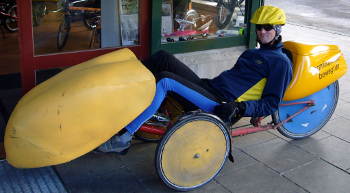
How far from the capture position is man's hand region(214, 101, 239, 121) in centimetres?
261

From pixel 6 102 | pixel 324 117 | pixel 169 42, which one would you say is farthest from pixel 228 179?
pixel 6 102

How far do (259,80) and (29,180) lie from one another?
2.15m

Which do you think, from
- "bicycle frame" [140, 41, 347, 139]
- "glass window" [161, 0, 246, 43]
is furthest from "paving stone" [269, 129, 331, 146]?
"glass window" [161, 0, 246, 43]

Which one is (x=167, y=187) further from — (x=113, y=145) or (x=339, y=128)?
(x=339, y=128)

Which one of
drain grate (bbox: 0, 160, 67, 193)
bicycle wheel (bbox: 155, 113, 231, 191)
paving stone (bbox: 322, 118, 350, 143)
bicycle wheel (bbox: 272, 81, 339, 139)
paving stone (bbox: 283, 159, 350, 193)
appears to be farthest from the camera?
paving stone (bbox: 322, 118, 350, 143)

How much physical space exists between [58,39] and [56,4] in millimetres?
387

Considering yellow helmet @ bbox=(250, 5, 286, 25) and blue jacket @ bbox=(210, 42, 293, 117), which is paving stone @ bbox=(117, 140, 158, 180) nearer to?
blue jacket @ bbox=(210, 42, 293, 117)

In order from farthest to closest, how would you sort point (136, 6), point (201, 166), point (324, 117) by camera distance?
1. point (136, 6)
2. point (324, 117)
3. point (201, 166)

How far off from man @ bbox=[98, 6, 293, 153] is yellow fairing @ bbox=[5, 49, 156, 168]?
0.20 metres

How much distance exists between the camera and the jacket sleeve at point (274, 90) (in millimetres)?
2758

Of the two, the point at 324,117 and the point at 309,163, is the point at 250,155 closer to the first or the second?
the point at 309,163

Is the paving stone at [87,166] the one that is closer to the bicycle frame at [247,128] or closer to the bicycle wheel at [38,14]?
the bicycle frame at [247,128]

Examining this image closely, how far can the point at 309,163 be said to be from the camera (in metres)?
3.19

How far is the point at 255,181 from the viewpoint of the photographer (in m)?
2.87
